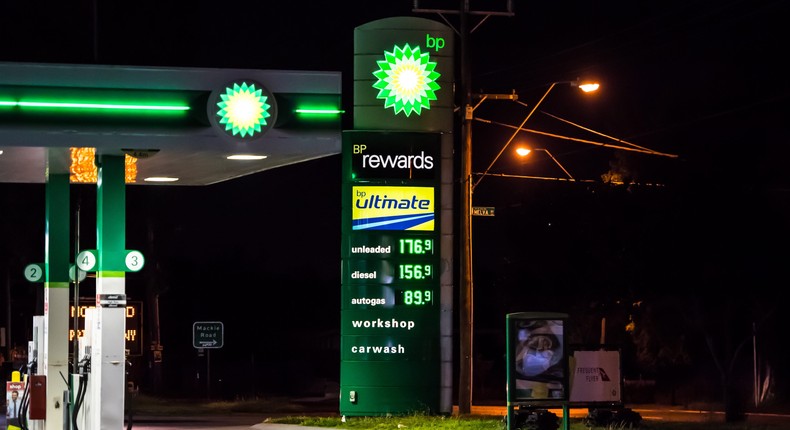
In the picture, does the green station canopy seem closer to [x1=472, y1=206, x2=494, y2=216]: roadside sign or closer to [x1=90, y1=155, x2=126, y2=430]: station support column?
[x1=90, y1=155, x2=126, y2=430]: station support column

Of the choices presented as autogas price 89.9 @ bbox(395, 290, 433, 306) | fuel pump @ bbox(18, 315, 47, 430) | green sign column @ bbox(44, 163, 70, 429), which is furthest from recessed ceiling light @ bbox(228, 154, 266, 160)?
autogas price 89.9 @ bbox(395, 290, 433, 306)

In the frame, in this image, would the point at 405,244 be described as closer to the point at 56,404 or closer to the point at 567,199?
the point at 56,404

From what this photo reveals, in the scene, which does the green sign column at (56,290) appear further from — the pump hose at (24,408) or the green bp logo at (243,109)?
the green bp logo at (243,109)

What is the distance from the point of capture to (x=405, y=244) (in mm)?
24453

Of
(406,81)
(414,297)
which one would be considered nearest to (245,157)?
(406,81)

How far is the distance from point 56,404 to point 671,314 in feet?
70.4

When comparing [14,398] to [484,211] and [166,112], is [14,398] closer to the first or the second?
[166,112]

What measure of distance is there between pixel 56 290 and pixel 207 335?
790 inches

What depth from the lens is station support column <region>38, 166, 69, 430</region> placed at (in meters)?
20.2

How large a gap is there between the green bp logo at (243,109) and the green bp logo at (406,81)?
24.0 ft

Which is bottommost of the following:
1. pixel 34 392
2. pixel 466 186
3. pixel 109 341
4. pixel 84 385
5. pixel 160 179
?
pixel 34 392

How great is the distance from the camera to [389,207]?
80.1 feet

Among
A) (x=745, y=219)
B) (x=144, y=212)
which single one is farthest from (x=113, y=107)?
(x=144, y=212)

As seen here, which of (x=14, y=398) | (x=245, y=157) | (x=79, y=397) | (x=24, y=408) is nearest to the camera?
(x=79, y=397)
